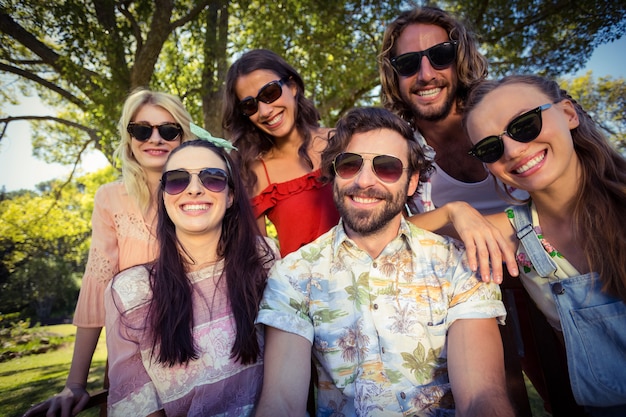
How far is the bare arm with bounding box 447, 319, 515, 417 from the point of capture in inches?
70.4

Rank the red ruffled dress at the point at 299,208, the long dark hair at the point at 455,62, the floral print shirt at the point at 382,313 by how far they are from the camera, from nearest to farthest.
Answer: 1. the floral print shirt at the point at 382,313
2. the red ruffled dress at the point at 299,208
3. the long dark hair at the point at 455,62

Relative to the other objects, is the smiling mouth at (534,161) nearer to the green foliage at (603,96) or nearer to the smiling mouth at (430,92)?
the smiling mouth at (430,92)

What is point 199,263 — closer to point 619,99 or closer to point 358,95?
point 358,95

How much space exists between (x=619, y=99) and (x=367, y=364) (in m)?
8.45

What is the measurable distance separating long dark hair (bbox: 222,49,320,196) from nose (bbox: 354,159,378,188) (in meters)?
1.00

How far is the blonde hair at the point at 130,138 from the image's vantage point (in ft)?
10.8

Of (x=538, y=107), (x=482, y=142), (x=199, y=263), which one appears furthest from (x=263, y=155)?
(x=538, y=107)

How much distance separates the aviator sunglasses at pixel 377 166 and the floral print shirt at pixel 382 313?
325 mm

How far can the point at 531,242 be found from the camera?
2.19 m

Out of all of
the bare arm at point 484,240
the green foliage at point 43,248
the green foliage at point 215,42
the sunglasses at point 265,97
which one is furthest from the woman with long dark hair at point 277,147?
the green foliage at point 215,42

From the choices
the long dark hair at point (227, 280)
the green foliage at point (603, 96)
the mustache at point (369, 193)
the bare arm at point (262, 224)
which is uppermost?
the green foliage at point (603, 96)

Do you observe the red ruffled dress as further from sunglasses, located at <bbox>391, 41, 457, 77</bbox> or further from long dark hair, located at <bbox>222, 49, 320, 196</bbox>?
sunglasses, located at <bbox>391, 41, 457, 77</bbox>

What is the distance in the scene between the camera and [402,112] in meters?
3.65

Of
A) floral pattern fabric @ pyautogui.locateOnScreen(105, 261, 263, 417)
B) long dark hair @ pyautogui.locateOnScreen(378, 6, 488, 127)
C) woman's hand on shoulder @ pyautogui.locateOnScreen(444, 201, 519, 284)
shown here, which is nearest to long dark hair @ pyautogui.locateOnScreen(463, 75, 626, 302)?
woman's hand on shoulder @ pyautogui.locateOnScreen(444, 201, 519, 284)
